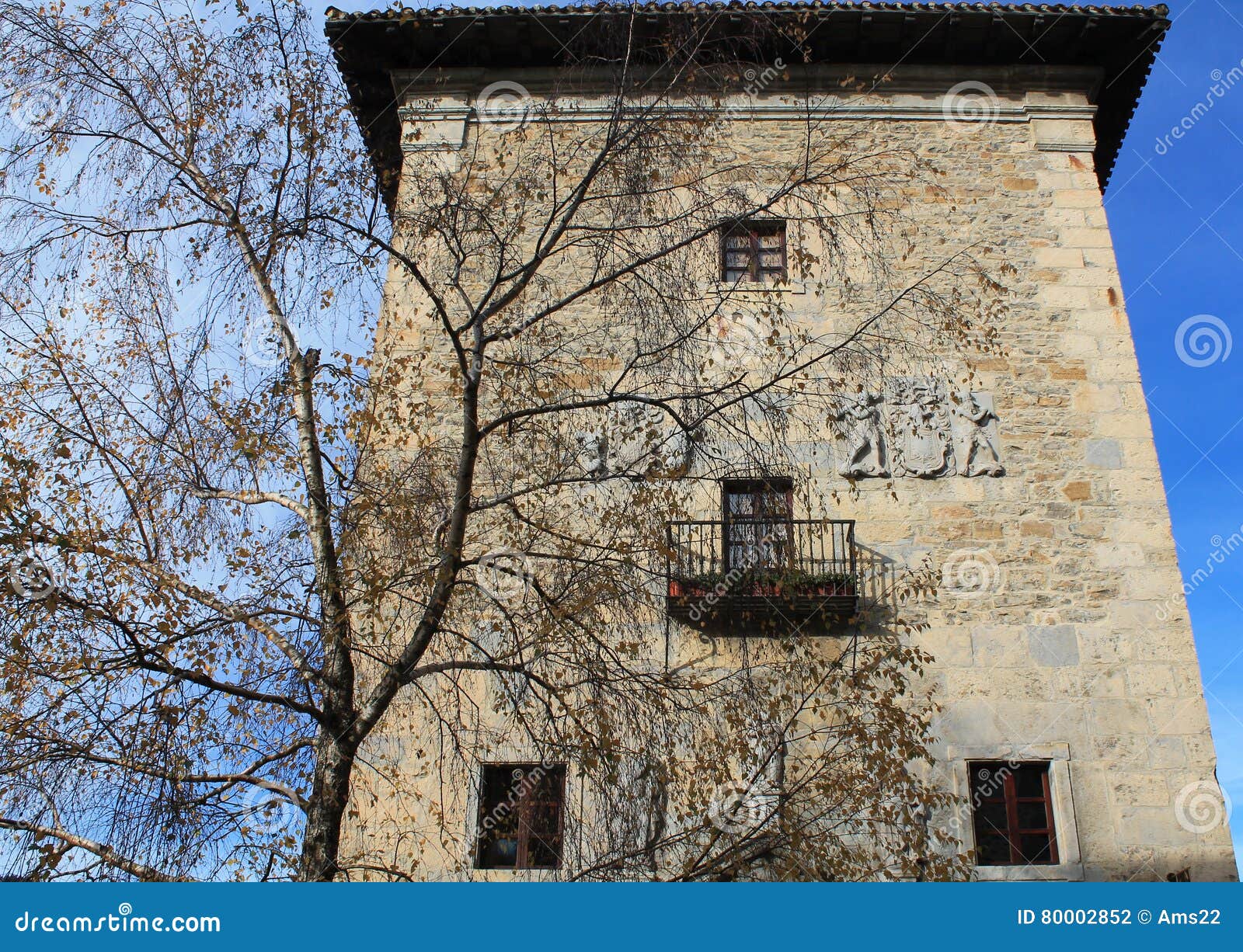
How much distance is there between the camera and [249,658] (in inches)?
240

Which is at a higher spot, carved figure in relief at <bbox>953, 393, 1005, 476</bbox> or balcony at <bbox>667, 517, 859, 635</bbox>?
carved figure in relief at <bbox>953, 393, 1005, 476</bbox>

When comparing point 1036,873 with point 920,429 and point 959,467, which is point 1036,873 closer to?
point 959,467

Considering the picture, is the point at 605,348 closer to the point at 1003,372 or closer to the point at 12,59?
the point at 1003,372

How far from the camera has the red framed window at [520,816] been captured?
7191 millimetres

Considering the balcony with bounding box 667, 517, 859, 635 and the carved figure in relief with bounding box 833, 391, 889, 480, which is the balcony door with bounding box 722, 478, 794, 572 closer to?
the balcony with bounding box 667, 517, 859, 635

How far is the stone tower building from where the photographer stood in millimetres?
8062

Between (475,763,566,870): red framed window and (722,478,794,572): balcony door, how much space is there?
6.91 ft

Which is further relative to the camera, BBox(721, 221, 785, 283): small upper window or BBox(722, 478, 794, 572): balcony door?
BBox(721, 221, 785, 283): small upper window

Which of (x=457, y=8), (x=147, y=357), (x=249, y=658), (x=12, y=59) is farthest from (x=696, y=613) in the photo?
(x=457, y=8)

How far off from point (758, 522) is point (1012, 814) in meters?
3.74

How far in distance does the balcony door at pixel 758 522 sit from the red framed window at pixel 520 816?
2.11 m

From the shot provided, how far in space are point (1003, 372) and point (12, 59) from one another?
849cm

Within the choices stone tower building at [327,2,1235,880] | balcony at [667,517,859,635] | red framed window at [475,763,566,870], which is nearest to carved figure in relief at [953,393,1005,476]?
stone tower building at [327,2,1235,880]

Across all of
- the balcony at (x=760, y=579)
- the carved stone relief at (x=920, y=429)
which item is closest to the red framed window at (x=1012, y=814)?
the balcony at (x=760, y=579)
